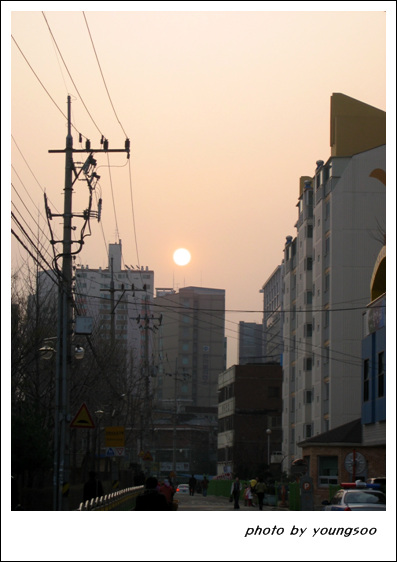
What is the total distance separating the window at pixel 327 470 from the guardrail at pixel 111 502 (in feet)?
44.8

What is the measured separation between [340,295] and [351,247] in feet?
12.4

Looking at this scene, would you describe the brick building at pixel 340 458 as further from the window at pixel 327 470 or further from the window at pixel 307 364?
the window at pixel 307 364

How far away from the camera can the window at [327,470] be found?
5041 centimetres

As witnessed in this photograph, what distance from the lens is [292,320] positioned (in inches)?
3612

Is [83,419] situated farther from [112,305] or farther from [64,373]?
[112,305]

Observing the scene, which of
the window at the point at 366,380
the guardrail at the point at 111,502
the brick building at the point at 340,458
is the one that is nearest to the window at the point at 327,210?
the brick building at the point at 340,458

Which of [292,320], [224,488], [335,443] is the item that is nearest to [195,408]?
[292,320]

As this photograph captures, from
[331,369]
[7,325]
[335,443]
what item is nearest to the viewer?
[7,325]

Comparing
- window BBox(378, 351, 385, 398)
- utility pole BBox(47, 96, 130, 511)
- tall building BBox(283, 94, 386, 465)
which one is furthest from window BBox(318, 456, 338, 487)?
utility pole BBox(47, 96, 130, 511)

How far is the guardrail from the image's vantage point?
825 inches

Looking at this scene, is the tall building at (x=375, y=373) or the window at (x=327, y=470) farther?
the window at (x=327, y=470)

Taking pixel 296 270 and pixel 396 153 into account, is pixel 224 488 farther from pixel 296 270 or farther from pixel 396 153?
pixel 396 153

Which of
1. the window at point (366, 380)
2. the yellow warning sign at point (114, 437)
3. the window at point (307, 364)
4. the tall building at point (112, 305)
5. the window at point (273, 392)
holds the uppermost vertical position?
the tall building at point (112, 305)

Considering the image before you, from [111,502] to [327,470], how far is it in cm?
2629
